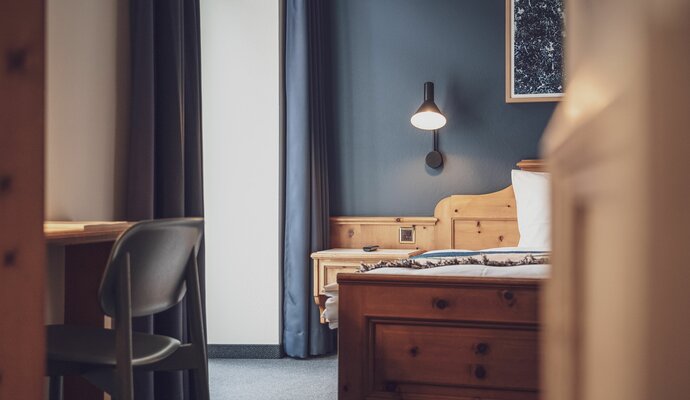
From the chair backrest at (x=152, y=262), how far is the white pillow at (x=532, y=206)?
2.15m

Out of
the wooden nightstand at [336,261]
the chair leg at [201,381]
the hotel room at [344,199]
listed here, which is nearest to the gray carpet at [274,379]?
the hotel room at [344,199]

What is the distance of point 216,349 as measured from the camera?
385 cm

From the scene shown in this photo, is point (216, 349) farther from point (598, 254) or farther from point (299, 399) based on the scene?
point (598, 254)

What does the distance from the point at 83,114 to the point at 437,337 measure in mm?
1476

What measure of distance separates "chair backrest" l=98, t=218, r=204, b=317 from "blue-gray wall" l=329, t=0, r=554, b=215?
2.49m

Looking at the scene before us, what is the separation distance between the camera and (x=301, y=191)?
386 centimetres

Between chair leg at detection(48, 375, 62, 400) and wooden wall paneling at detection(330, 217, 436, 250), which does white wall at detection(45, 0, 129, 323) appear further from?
wooden wall paneling at detection(330, 217, 436, 250)

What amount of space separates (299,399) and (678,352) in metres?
2.86

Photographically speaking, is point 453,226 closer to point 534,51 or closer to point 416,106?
point 416,106

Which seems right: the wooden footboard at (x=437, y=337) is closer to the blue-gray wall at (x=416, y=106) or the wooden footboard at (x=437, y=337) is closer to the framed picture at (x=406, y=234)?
the framed picture at (x=406, y=234)

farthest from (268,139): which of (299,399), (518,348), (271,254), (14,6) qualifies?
(14,6)

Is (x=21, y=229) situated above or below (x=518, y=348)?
above

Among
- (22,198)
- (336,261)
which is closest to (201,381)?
(22,198)

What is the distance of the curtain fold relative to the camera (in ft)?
8.33
